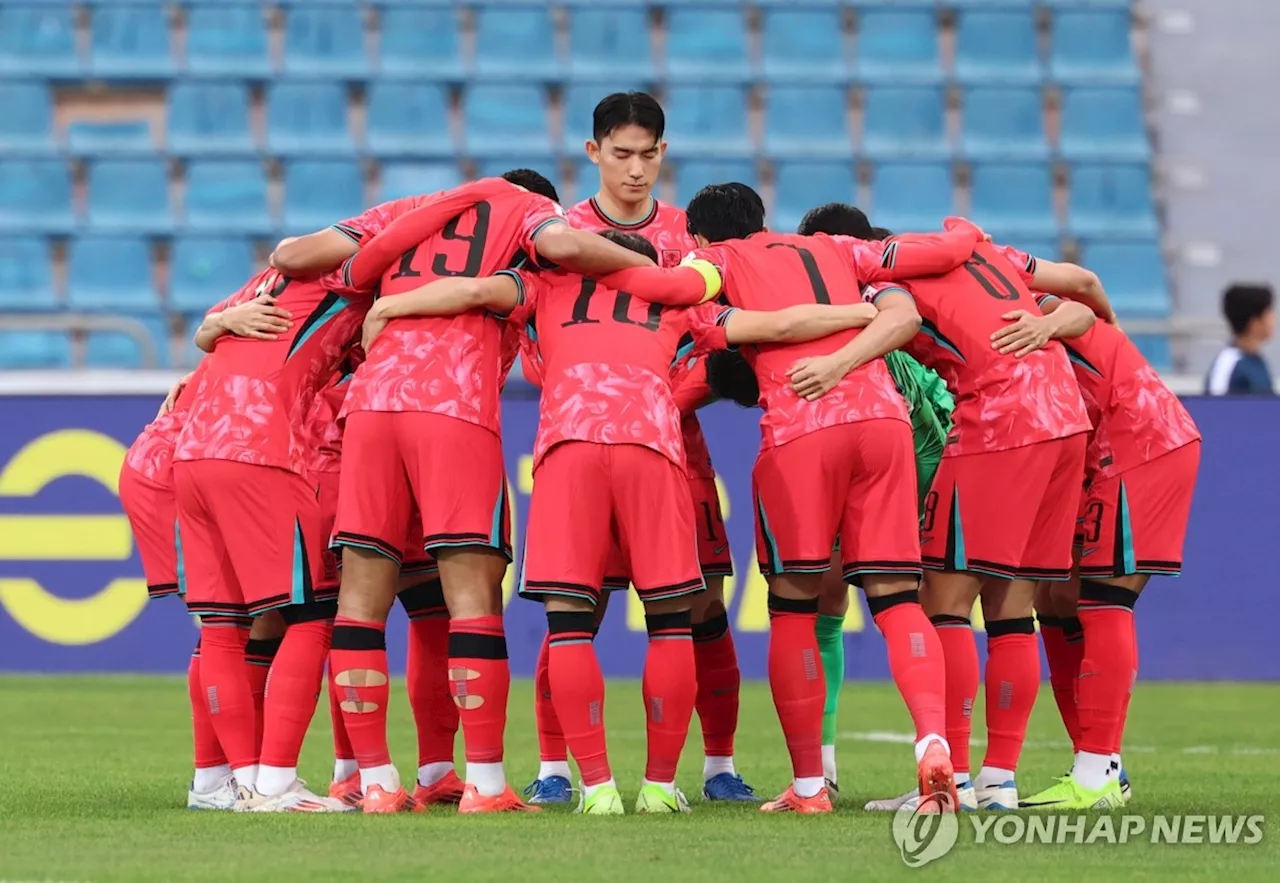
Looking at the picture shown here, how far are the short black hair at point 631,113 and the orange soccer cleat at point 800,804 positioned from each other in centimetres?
229

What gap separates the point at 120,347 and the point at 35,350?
24.5 inches

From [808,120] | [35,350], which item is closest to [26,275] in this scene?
[35,350]

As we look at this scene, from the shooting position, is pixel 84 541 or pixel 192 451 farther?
pixel 84 541

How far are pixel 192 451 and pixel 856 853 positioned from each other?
8.38ft

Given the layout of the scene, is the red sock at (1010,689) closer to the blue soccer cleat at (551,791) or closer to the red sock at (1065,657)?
the red sock at (1065,657)

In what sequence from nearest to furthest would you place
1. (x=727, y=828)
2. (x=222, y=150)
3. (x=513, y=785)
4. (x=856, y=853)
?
(x=856, y=853) → (x=727, y=828) → (x=513, y=785) → (x=222, y=150)

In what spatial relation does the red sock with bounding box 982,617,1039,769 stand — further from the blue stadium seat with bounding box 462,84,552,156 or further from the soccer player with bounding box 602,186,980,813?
the blue stadium seat with bounding box 462,84,552,156

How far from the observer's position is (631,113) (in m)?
6.68

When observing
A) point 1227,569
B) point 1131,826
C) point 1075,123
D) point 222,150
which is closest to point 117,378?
point 222,150

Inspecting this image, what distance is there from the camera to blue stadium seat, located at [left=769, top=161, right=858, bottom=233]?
15719 millimetres

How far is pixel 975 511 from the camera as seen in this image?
20.4ft

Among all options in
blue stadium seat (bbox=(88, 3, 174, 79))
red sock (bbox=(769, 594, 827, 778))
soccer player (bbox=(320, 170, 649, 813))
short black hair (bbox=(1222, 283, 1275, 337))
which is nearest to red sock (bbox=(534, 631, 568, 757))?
soccer player (bbox=(320, 170, 649, 813))

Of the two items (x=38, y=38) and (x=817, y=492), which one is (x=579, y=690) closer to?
(x=817, y=492)

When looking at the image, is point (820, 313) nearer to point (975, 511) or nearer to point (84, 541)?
point (975, 511)
